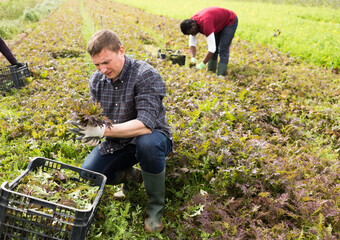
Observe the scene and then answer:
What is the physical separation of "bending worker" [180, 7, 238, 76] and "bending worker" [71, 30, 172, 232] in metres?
3.54

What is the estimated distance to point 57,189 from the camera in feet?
7.45

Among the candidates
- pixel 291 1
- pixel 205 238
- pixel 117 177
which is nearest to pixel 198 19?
pixel 117 177

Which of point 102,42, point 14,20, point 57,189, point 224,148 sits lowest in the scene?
point 14,20

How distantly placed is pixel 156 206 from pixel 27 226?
1.11m

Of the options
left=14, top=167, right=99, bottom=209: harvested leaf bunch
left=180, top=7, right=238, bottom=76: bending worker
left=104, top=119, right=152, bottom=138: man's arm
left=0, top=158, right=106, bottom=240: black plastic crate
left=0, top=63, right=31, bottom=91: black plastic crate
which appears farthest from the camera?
left=180, top=7, right=238, bottom=76: bending worker

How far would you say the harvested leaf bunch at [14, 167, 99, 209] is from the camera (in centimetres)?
202

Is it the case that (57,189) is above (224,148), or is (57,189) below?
above

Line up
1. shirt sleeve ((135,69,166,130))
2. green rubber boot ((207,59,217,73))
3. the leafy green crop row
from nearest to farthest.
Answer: shirt sleeve ((135,69,166,130)) → green rubber boot ((207,59,217,73)) → the leafy green crop row

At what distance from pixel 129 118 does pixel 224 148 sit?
1134mm

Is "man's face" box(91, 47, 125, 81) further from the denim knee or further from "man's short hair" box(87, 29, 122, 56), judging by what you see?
the denim knee

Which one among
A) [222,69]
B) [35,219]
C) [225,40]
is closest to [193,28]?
[225,40]

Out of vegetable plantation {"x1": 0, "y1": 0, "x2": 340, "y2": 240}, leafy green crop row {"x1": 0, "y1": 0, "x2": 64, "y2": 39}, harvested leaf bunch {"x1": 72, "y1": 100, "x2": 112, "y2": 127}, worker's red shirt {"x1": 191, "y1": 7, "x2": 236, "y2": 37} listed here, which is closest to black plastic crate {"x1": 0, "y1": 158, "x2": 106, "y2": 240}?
vegetable plantation {"x1": 0, "y1": 0, "x2": 340, "y2": 240}

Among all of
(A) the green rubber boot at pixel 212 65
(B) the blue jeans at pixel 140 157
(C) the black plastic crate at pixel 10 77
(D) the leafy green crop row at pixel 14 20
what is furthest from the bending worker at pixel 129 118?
(D) the leafy green crop row at pixel 14 20

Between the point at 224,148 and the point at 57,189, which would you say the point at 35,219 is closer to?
the point at 57,189
